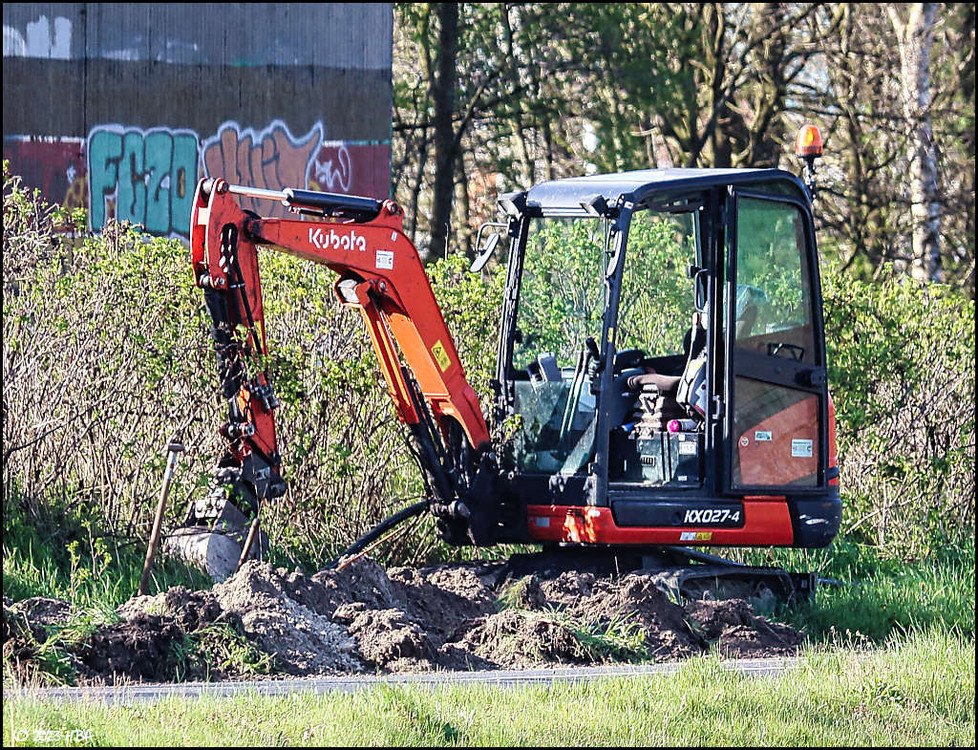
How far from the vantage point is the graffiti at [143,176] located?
53.4ft

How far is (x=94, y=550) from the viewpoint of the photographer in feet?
32.0

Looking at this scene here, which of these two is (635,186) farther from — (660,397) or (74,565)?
(74,565)

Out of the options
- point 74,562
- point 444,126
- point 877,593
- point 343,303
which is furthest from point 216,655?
point 444,126

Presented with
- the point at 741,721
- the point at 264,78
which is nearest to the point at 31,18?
the point at 264,78

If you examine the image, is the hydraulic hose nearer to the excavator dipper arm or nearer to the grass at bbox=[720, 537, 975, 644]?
the excavator dipper arm

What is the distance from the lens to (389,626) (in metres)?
8.17

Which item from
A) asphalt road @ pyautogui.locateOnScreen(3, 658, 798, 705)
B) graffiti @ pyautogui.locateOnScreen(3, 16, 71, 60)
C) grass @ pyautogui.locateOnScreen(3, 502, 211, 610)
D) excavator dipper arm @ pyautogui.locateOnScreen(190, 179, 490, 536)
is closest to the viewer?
asphalt road @ pyautogui.locateOnScreen(3, 658, 798, 705)

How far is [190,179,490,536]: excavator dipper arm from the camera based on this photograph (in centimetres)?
869

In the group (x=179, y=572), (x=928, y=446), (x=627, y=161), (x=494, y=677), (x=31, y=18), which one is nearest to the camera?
(x=494, y=677)

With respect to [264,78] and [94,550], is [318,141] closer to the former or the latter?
[264,78]

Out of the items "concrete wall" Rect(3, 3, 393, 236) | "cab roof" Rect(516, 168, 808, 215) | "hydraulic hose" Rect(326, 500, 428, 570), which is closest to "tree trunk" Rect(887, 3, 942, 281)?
"concrete wall" Rect(3, 3, 393, 236)

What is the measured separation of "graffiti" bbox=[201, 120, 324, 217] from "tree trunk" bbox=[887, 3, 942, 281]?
844cm

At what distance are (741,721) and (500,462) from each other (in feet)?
11.1

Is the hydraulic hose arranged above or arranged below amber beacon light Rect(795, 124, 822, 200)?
below
